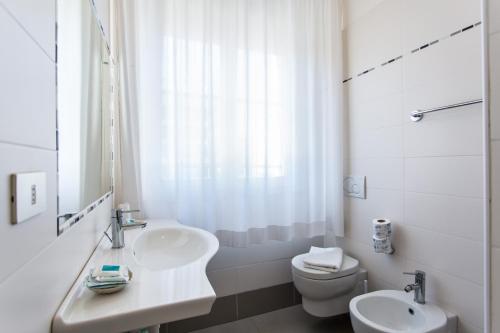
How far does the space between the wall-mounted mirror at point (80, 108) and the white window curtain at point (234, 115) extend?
1.01ft

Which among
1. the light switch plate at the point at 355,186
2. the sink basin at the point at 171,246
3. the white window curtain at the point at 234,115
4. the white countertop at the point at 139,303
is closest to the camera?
the white countertop at the point at 139,303

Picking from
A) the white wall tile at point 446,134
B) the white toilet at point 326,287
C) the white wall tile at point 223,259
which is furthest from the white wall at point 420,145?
the white wall tile at point 223,259

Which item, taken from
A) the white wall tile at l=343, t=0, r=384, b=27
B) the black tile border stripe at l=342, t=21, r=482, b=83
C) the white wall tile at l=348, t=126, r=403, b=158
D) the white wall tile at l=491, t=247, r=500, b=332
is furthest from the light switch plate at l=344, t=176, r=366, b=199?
the white wall tile at l=491, t=247, r=500, b=332

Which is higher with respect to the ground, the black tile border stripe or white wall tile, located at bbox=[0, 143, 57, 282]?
the black tile border stripe

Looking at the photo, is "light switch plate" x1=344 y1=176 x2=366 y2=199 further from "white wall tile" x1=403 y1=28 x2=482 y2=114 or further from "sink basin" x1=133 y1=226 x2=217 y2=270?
"sink basin" x1=133 y1=226 x2=217 y2=270

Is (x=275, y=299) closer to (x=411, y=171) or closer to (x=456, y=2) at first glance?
(x=411, y=171)

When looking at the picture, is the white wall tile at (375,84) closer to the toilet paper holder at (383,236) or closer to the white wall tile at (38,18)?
the toilet paper holder at (383,236)

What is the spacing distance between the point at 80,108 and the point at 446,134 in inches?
70.2

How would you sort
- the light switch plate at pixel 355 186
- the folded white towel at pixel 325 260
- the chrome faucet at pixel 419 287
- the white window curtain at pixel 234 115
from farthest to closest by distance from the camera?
the light switch plate at pixel 355 186 → the folded white towel at pixel 325 260 → the white window curtain at pixel 234 115 → the chrome faucet at pixel 419 287

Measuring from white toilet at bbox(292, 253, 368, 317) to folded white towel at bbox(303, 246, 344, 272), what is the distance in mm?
32

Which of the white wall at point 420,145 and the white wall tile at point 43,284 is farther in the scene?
the white wall at point 420,145

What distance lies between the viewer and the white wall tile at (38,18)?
1.57ft

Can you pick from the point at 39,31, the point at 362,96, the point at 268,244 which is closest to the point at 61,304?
the point at 39,31

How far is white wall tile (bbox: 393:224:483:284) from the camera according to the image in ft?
4.32
